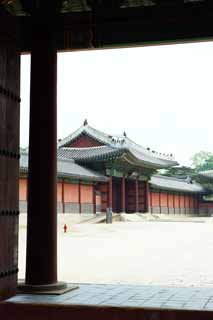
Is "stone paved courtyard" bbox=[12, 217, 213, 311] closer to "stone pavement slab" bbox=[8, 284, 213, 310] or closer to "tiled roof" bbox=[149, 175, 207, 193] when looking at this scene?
"stone pavement slab" bbox=[8, 284, 213, 310]

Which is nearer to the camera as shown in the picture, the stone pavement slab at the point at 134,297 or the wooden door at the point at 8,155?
the stone pavement slab at the point at 134,297

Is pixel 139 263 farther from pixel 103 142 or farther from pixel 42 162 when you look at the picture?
pixel 103 142

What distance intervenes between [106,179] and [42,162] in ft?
94.0

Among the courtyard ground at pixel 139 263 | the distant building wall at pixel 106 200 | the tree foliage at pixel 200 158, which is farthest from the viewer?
the tree foliage at pixel 200 158

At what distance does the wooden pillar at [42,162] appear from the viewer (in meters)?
5.25

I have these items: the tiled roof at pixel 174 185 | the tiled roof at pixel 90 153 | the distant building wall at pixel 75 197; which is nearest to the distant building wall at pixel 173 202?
the tiled roof at pixel 174 185

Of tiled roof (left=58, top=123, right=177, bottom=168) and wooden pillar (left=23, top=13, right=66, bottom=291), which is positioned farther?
tiled roof (left=58, top=123, right=177, bottom=168)

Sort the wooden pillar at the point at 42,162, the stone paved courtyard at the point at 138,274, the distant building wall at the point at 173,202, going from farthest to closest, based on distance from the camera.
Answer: the distant building wall at the point at 173,202
the wooden pillar at the point at 42,162
the stone paved courtyard at the point at 138,274

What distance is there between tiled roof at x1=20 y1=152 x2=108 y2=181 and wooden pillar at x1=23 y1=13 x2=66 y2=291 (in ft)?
75.0

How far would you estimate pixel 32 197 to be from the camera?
532 centimetres

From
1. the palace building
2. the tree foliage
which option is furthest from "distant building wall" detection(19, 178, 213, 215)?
the tree foliage

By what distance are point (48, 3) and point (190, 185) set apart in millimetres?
44340

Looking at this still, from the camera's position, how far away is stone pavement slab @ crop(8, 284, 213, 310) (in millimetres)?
4320

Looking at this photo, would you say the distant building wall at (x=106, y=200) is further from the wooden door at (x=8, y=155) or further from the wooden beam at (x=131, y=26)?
the wooden door at (x=8, y=155)
